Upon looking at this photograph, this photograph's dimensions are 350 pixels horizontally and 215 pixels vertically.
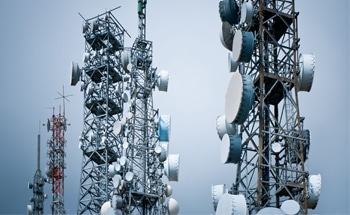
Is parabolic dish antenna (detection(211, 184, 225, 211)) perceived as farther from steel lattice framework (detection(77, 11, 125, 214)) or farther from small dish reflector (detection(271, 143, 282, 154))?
steel lattice framework (detection(77, 11, 125, 214))

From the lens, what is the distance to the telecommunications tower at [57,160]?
58.8 meters

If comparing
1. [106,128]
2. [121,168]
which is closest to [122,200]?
[121,168]

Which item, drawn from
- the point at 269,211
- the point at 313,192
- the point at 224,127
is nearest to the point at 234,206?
the point at 269,211

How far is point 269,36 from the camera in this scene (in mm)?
27891

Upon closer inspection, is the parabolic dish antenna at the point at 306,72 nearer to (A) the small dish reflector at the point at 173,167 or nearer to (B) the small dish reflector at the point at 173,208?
(A) the small dish reflector at the point at 173,167

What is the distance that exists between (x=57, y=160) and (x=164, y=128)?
19956mm

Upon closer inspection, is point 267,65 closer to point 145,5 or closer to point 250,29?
point 250,29

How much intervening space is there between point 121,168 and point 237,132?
50.1ft

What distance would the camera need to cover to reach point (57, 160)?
60.2 meters

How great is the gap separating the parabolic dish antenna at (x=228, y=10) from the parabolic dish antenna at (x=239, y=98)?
4034 mm

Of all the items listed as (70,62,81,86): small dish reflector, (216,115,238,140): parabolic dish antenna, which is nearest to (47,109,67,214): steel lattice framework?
(70,62,81,86): small dish reflector

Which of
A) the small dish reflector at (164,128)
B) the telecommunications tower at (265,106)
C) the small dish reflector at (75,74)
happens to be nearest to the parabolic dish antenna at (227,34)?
the telecommunications tower at (265,106)

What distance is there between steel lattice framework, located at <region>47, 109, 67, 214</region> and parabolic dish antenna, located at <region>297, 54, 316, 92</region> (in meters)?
35.3

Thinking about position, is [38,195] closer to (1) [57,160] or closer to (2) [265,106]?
(1) [57,160]
